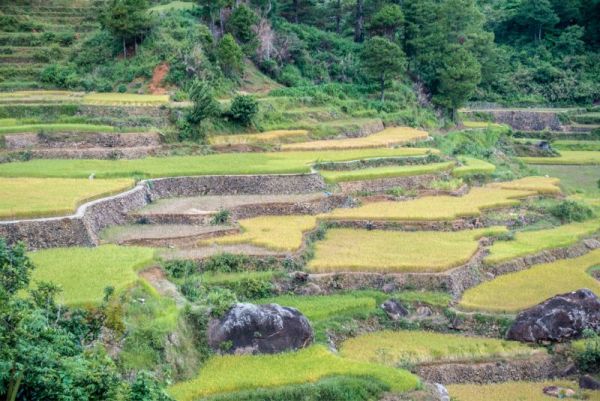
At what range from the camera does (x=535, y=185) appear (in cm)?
3156

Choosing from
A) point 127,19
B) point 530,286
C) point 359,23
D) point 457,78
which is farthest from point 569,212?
point 359,23

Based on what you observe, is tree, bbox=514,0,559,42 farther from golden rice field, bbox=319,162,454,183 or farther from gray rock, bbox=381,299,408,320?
gray rock, bbox=381,299,408,320

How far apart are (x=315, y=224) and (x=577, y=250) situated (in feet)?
26.4

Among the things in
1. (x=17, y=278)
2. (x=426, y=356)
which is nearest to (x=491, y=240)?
(x=426, y=356)

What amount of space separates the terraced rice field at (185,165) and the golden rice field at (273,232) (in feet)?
10.6

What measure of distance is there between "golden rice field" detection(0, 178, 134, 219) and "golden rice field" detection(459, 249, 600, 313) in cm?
1005

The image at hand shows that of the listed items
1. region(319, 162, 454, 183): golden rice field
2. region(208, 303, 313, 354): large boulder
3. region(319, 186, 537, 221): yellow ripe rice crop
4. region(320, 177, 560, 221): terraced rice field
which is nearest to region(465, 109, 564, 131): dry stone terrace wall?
region(320, 177, 560, 221): terraced rice field

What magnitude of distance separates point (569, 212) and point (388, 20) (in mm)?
18904

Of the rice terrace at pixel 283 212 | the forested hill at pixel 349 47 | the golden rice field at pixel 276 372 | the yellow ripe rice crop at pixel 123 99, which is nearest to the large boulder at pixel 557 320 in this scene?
the rice terrace at pixel 283 212

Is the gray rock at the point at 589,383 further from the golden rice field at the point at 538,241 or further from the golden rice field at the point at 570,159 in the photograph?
the golden rice field at the point at 570,159

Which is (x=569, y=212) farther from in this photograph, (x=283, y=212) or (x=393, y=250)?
(x=283, y=212)

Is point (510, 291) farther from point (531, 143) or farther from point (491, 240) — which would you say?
point (531, 143)

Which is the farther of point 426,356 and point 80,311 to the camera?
point 426,356

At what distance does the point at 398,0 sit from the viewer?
4931 centimetres
